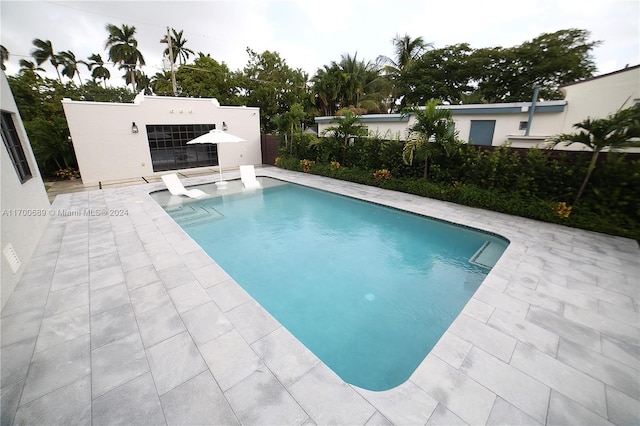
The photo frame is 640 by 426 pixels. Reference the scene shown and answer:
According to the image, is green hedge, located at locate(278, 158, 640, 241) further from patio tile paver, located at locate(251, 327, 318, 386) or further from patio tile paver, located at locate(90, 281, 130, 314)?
patio tile paver, located at locate(90, 281, 130, 314)

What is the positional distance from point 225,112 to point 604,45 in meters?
27.0

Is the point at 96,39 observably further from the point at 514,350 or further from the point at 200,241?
the point at 514,350

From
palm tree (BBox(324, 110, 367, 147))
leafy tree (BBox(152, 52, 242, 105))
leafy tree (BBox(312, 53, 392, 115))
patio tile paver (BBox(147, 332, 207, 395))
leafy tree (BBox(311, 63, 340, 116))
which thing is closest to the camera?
patio tile paver (BBox(147, 332, 207, 395))

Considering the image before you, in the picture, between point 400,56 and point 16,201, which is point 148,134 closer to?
point 16,201

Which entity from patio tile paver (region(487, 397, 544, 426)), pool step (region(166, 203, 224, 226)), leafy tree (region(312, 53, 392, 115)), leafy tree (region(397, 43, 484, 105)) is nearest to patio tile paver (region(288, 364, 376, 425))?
patio tile paver (region(487, 397, 544, 426))

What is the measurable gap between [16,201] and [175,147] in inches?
380

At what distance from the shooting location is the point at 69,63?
3020 centimetres

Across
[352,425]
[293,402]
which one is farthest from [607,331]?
[293,402]

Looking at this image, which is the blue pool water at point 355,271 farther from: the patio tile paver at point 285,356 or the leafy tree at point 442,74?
the leafy tree at point 442,74

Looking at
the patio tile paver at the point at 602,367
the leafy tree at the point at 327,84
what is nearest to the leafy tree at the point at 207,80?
the leafy tree at the point at 327,84

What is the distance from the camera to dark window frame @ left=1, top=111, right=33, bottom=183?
577 cm

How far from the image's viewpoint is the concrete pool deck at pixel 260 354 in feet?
7.70

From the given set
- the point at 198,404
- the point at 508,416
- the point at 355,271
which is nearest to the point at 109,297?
the point at 198,404

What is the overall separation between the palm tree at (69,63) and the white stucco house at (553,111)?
40.7 meters
